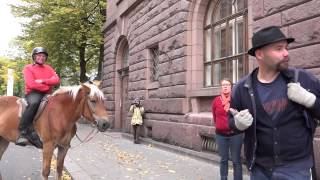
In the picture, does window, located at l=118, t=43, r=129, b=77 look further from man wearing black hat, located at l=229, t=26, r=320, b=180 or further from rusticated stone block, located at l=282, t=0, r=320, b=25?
man wearing black hat, located at l=229, t=26, r=320, b=180

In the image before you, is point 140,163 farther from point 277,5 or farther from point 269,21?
point 277,5

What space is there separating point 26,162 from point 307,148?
9.82m

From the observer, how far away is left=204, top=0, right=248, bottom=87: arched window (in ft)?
36.6

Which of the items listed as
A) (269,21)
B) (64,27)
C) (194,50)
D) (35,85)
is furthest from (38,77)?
(64,27)

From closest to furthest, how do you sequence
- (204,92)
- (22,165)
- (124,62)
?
1. (22,165)
2. (204,92)
3. (124,62)

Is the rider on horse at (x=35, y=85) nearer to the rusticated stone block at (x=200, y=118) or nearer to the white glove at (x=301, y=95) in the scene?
the rusticated stone block at (x=200, y=118)

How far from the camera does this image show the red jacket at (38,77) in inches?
312

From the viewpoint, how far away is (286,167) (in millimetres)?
3342

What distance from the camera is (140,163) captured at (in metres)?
11.4

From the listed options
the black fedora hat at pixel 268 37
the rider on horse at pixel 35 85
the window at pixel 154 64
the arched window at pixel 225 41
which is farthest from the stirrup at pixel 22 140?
the window at pixel 154 64

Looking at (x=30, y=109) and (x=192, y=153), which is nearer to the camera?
(x=30, y=109)

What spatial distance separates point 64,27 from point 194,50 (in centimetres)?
1865

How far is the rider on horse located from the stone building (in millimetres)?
4330

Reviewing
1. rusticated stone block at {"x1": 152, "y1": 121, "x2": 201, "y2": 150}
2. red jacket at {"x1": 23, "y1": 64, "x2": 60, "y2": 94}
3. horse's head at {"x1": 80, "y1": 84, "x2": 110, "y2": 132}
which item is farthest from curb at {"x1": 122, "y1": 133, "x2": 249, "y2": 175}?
red jacket at {"x1": 23, "y1": 64, "x2": 60, "y2": 94}
